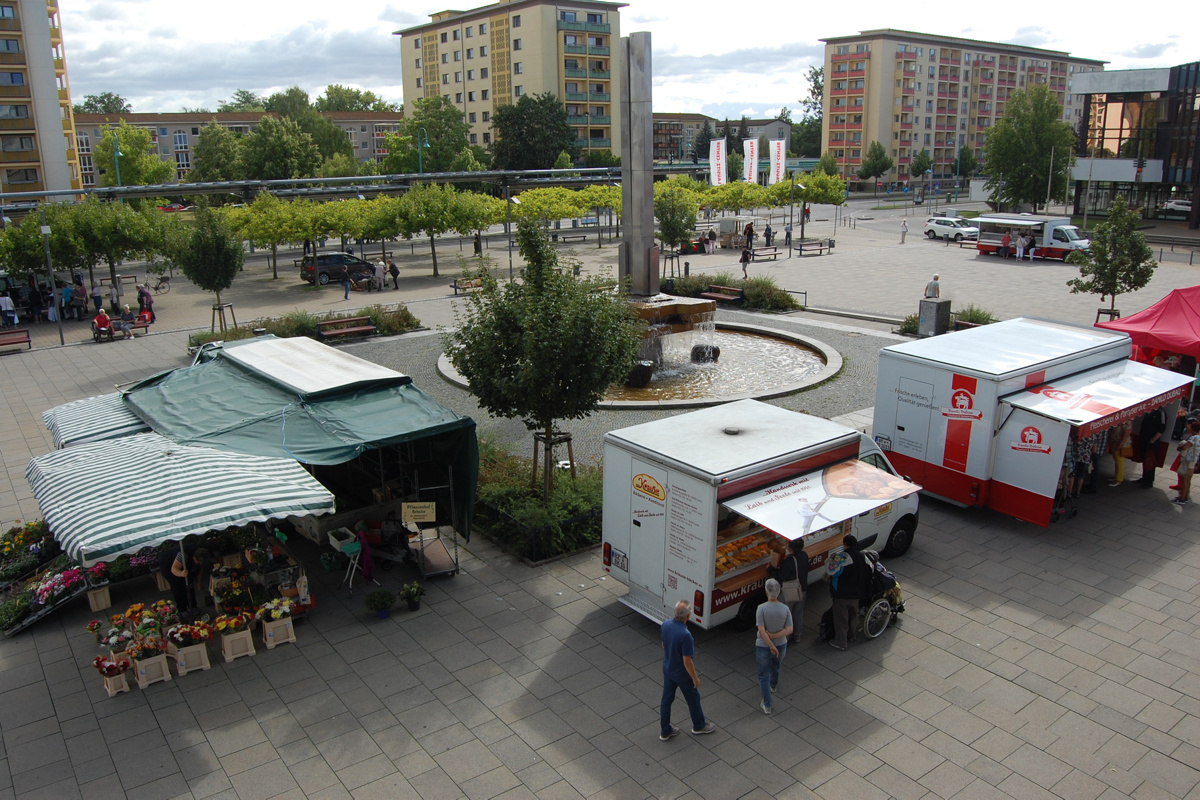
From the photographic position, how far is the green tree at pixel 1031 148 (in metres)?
59.5

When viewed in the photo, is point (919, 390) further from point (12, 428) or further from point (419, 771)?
point (12, 428)

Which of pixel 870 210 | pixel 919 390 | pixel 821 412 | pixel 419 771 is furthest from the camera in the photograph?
pixel 870 210

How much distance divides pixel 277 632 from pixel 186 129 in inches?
5029

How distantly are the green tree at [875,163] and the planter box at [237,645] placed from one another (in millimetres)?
96453

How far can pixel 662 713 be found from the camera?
7793mm

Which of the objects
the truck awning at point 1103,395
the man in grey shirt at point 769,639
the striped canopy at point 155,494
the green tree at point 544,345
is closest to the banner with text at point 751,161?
the truck awning at point 1103,395

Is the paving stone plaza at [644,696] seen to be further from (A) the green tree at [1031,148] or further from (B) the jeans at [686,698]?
(A) the green tree at [1031,148]

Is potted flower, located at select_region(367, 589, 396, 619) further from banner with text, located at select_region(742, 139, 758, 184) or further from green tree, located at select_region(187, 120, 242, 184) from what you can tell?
green tree, located at select_region(187, 120, 242, 184)

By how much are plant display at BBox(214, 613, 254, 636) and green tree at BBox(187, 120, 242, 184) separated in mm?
76887

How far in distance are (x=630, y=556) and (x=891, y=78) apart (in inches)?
4083

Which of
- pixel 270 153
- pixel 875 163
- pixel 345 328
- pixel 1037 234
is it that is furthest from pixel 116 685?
pixel 875 163

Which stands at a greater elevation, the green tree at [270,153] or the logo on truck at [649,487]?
the green tree at [270,153]

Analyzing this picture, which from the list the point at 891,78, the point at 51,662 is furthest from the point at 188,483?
the point at 891,78

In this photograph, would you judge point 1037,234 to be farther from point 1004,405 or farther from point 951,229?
point 1004,405
